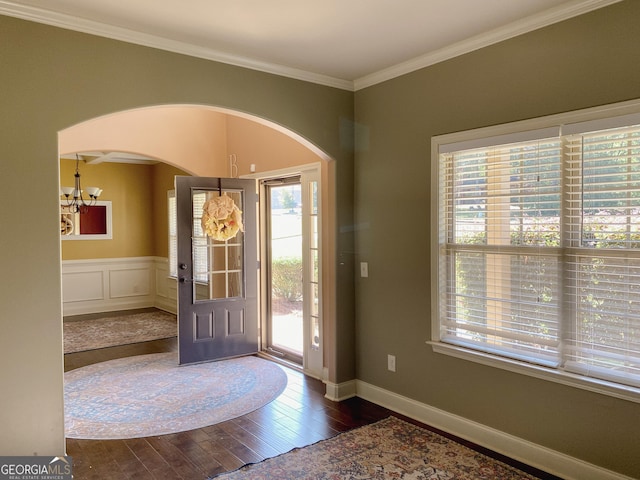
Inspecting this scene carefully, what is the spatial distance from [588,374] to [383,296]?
1597 millimetres

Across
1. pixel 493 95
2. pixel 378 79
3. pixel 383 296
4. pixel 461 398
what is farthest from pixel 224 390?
pixel 493 95

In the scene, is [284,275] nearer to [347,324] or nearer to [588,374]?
[347,324]

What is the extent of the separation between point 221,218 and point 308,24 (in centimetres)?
263

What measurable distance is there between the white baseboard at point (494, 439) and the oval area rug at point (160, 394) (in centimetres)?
107

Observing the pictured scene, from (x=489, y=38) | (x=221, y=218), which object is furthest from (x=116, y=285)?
(x=489, y=38)

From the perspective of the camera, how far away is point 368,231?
156 inches

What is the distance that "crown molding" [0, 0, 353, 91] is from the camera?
2574 mm

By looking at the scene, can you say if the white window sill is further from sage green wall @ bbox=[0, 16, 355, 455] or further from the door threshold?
sage green wall @ bbox=[0, 16, 355, 455]

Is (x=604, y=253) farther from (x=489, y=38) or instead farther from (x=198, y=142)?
(x=198, y=142)

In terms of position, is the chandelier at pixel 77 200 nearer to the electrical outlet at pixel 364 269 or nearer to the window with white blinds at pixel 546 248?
the electrical outlet at pixel 364 269

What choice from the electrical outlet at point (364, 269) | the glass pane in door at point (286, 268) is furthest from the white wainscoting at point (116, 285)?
the electrical outlet at point (364, 269)

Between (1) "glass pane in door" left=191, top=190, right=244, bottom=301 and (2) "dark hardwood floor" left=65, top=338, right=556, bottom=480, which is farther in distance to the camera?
(1) "glass pane in door" left=191, top=190, right=244, bottom=301

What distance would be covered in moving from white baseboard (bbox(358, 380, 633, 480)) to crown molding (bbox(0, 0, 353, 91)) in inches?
105
